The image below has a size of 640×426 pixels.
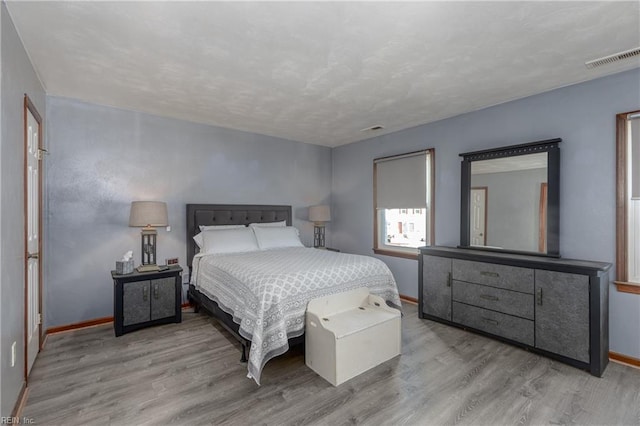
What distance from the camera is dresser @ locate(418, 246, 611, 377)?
97.5 inches

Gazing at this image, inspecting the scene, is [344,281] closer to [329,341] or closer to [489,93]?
[329,341]

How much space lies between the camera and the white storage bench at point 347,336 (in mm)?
2309

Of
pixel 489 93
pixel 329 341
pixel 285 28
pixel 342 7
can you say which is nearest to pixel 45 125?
pixel 285 28

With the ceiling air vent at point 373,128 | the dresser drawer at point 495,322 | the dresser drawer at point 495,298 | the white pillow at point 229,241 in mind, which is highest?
the ceiling air vent at point 373,128

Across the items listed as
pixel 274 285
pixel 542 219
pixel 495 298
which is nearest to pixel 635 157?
pixel 542 219

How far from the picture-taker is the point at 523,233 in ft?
10.6

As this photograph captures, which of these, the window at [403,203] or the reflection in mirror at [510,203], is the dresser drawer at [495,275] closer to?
the reflection in mirror at [510,203]

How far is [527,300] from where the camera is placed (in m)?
2.83

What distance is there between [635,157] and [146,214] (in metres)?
4.72

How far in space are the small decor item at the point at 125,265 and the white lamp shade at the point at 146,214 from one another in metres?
0.37

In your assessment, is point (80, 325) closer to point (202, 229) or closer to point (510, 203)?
point (202, 229)

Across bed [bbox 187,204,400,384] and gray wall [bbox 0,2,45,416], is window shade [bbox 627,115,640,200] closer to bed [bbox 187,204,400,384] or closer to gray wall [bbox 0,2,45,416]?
bed [bbox 187,204,400,384]

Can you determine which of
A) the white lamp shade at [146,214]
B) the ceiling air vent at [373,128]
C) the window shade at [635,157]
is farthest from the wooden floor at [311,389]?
the ceiling air vent at [373,128]

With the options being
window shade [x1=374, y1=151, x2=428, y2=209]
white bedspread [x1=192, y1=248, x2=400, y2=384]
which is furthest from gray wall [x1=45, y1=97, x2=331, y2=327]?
window shade [x1=374, y1=151, x2=428, y2=209]
